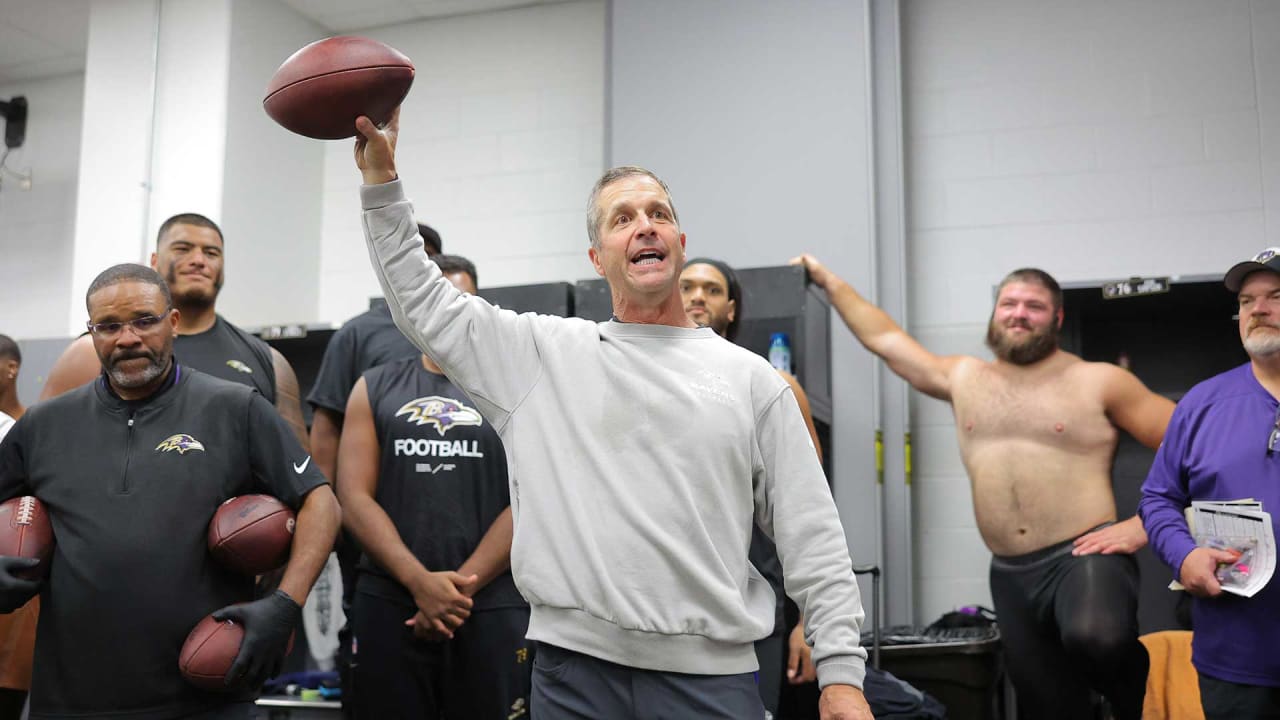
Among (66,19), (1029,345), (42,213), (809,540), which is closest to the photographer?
(809,540)

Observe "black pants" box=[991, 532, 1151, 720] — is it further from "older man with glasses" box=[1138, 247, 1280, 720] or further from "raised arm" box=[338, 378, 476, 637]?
"raised arm" box=[338, 378, 476, 637]

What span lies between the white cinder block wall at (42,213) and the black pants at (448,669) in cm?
393

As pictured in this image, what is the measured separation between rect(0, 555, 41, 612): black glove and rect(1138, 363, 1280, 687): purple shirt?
268cm

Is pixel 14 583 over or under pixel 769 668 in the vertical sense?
over

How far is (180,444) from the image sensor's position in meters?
2.33

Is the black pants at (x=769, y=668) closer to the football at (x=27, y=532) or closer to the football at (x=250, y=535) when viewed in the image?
the football at (x=250, y=535)

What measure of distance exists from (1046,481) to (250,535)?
102 inches

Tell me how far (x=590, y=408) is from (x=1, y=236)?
554 cm

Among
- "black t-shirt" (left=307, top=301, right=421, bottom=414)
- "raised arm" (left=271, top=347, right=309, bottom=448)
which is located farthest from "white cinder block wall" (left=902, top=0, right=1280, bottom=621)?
"raised arm" (left=271, top=347, right=309, bottom=448)

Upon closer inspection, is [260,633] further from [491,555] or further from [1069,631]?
[1069,631]

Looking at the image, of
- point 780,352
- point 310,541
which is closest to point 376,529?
point 310,541

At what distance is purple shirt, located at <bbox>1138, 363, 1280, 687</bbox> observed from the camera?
262 cm

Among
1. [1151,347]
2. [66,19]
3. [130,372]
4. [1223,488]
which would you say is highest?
[66,19]

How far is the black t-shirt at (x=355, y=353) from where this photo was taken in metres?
3.33
